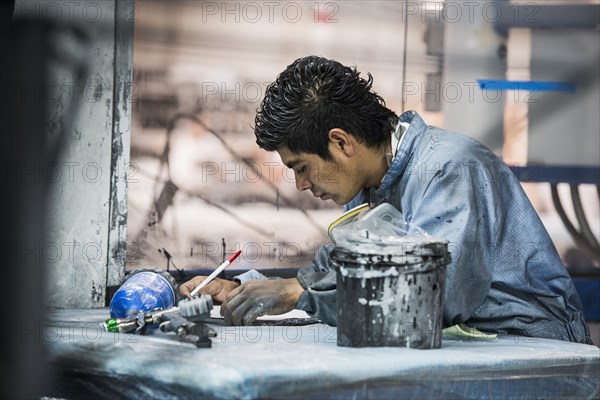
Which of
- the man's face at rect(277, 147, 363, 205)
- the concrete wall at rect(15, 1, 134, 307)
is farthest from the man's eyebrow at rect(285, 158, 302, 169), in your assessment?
the concrete wall at rect(15, 1, 134, 307)

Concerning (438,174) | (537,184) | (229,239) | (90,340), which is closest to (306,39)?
(229,239)

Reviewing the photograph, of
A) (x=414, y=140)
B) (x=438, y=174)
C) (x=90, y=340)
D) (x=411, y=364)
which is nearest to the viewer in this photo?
(x=411, y=364)

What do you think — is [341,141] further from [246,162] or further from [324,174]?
[246,162]

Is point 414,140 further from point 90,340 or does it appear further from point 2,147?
point 2,147

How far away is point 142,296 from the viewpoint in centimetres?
302

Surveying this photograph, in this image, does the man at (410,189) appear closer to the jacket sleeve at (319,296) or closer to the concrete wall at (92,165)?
the jacket sleeve at (319,296)

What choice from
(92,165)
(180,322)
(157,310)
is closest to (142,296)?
(157,310)

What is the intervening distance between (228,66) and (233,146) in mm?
383

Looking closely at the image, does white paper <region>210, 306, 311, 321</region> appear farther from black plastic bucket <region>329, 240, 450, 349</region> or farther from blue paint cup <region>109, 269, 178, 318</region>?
black plastic bucket <region>329, 240, 450, 349</region>

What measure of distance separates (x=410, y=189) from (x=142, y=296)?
90cm

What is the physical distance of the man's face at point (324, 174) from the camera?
321cm

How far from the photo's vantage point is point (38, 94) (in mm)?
2016

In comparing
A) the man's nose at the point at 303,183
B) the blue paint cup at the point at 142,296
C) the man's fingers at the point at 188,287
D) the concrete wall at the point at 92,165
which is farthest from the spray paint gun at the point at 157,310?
the concrete wall at the point at 92,165

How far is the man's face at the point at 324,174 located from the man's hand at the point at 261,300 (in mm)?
349
